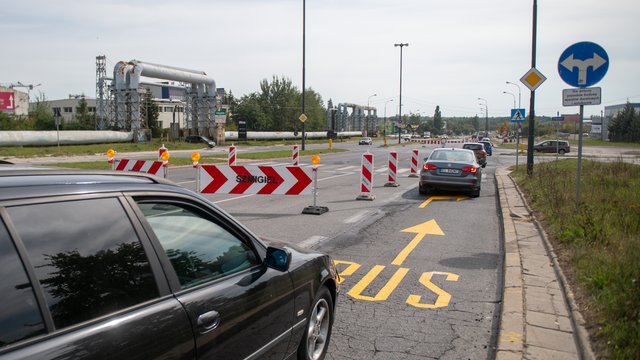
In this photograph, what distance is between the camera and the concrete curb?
4.03 metres

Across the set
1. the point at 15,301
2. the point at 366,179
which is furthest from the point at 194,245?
the point at 366,179

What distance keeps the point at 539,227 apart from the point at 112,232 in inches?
334

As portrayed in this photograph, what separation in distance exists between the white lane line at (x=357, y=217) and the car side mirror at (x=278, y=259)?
6.94 meters

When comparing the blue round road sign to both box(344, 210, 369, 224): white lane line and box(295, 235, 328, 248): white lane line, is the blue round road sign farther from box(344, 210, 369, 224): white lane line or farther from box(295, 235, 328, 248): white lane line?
box(295, 235, 328, 248): white lane line

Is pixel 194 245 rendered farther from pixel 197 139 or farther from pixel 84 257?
pixel 197 139

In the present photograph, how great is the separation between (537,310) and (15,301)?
461 cm

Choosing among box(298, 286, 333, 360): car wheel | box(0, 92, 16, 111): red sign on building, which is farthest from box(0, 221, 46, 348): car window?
box(0, 92, 16, 111): red sign on building

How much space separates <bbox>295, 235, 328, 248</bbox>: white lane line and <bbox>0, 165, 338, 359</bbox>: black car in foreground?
462cm

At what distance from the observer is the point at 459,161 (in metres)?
14.7

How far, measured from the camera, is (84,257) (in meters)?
1.98

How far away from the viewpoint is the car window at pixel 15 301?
1.63 m

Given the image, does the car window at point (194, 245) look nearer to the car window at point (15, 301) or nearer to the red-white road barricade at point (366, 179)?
the car window at point (15, 301)

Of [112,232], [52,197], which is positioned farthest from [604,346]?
[52,197]

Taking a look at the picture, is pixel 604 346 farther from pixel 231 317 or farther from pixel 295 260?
pixel 231 317
